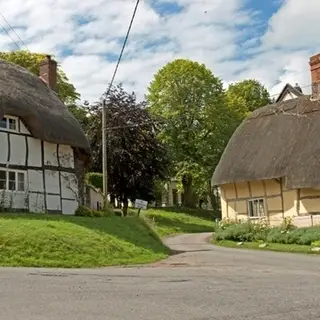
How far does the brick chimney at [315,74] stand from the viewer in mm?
32625

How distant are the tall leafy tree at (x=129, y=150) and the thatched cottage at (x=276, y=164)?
933 centimetres

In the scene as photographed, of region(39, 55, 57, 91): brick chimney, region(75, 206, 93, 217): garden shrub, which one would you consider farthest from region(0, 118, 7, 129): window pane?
region(39, 55, 57, 91): brick chimney

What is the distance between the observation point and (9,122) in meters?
26.4

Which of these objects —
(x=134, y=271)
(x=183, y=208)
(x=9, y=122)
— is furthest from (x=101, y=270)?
(x=183, y=208)

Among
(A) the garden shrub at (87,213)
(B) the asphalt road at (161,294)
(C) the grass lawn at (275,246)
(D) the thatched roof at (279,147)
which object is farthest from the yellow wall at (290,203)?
(B) the asphalt road at (161,294)

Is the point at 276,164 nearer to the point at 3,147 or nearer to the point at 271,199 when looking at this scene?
the point at 271,199

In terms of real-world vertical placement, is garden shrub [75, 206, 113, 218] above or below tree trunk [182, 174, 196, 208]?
below

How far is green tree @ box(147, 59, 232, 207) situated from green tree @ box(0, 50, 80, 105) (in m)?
8.22

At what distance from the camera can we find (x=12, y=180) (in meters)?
25.9

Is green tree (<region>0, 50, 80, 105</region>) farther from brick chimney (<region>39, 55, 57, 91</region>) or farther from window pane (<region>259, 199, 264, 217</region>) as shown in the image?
window pane (<region>259, 199, 264, 217</region>)

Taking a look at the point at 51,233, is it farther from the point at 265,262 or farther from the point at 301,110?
the point at 301,110

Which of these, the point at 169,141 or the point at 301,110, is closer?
the point at 301,110

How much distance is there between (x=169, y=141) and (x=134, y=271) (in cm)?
4291

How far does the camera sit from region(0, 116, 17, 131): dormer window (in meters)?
26.0
